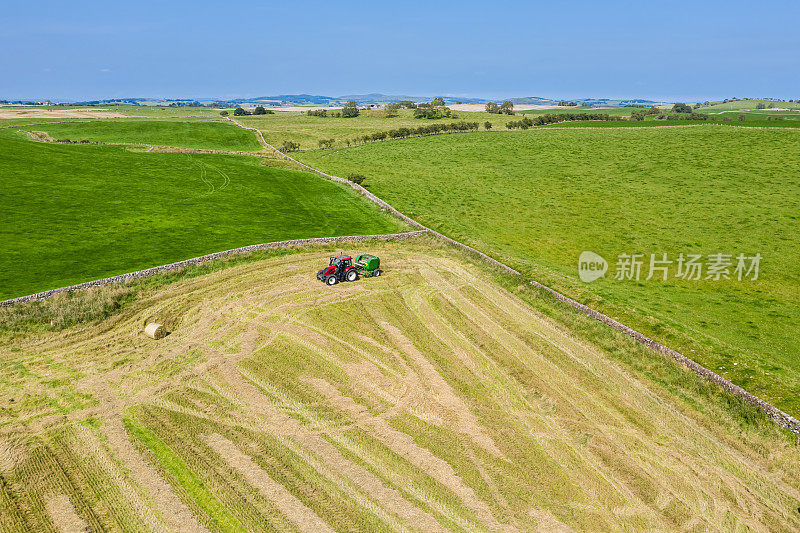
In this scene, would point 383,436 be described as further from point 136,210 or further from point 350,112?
point 350,112

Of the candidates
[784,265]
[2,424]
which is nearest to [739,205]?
[784,265]

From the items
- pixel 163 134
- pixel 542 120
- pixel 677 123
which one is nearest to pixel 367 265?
pixel 163 134

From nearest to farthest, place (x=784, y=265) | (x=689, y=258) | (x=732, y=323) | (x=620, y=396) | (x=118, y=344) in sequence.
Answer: (x=620, y=396)
(x=118, y=344)
(x=732, y=323)
(x=784, y=265)
(x=689, y=258)

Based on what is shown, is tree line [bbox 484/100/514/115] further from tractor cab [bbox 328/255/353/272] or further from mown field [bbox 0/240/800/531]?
mown field [bbox 0/240/800/531]

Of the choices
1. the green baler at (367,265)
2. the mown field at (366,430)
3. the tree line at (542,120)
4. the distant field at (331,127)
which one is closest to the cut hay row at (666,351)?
the mown field at (366,430)

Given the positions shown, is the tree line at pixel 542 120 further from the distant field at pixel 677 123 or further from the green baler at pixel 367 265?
the green baler at pixel 367 265

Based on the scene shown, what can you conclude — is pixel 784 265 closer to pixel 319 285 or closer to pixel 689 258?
pixel 689 258
